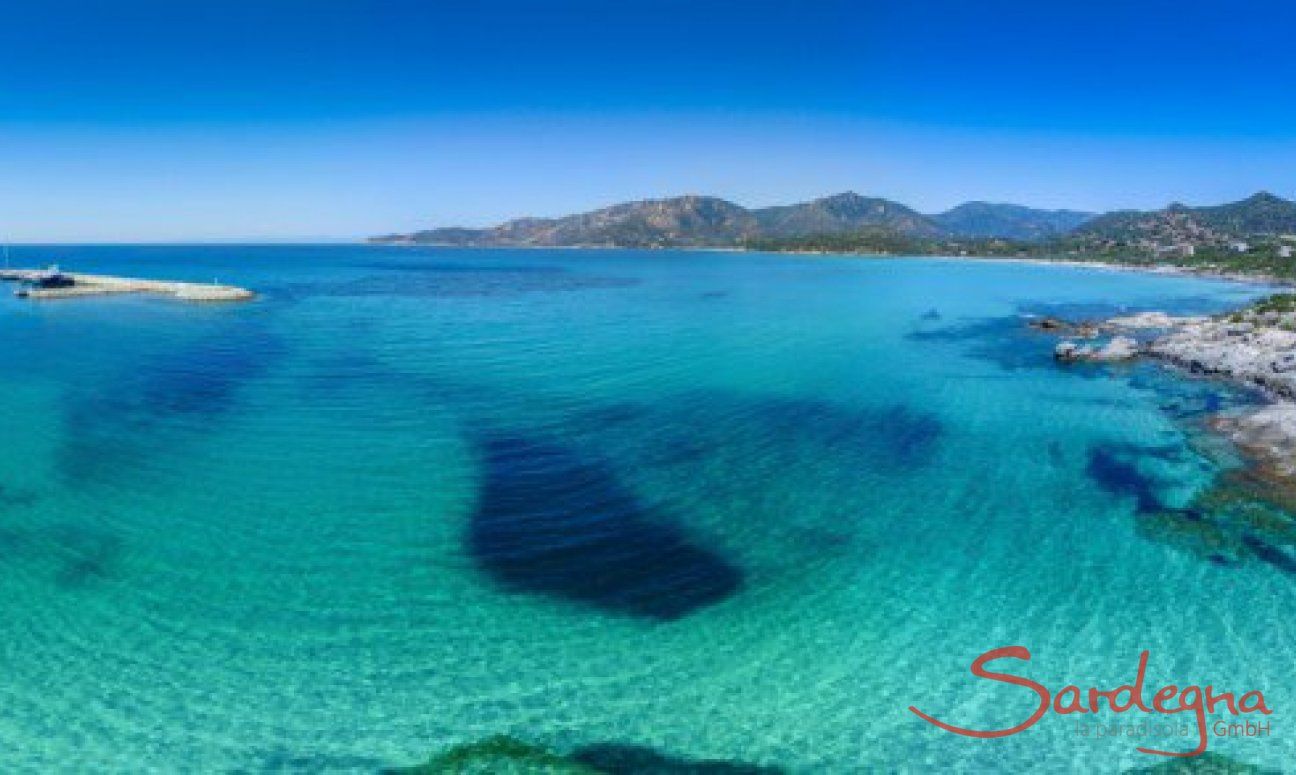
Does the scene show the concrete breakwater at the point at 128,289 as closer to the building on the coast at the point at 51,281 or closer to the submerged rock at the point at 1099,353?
the building on the coast at the point at 51,281

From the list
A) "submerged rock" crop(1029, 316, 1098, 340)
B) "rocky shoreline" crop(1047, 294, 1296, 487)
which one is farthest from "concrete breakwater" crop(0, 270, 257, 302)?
"rocky shoreline" crop(1047, 294, 1296, 487)

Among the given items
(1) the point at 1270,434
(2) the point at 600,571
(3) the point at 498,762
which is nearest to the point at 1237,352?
(1) the point at 1270,434

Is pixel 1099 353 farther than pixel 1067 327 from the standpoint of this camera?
No

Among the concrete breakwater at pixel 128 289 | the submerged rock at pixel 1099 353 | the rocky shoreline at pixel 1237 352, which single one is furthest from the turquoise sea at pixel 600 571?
the concrete breakwater at pixel 128 289

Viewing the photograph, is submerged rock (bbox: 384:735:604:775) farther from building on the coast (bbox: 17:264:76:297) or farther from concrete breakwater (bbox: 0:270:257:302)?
building on the coast (bbox: 17:264:76:297)

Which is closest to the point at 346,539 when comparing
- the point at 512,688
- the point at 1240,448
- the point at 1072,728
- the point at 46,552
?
the point at 46,552

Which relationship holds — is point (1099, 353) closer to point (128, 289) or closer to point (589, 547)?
point (589, 547)

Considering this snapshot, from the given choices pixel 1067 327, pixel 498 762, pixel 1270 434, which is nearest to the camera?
pixel 498 762

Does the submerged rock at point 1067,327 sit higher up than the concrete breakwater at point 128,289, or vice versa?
the concrete breakwater at point 128,289
